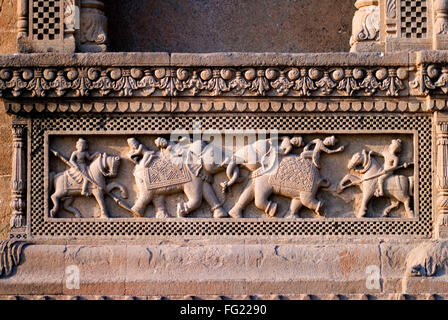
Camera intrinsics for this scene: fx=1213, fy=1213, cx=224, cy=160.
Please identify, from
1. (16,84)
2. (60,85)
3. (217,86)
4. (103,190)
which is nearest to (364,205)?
(217,86)

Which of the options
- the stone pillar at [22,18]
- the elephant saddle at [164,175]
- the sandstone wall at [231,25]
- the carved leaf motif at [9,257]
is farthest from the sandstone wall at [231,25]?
the carved leaf motif at [9,257]

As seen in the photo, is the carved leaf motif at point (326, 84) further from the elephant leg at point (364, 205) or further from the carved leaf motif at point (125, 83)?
the carved leaf motif at point (125, 83)

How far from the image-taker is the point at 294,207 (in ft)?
31.5

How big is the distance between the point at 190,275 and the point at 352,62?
6.91 feet

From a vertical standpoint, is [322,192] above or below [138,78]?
below

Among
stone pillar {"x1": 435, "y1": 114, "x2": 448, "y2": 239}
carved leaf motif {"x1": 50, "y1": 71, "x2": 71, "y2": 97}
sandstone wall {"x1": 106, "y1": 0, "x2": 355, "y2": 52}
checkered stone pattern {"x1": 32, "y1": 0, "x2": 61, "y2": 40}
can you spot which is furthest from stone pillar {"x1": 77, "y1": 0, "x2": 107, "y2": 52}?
stone pillar {"x1": 435, "y1": 114, "x2": 448, "y2": 239}

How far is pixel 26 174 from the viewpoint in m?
9.67

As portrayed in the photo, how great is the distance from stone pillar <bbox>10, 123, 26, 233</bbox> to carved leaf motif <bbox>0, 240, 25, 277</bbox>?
183 mm

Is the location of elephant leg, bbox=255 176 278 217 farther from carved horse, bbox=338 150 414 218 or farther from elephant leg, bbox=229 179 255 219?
carved horse, bbox=338 150 414 218

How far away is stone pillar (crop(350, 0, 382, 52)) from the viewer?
9.73 m

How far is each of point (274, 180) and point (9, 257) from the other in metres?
2.16
